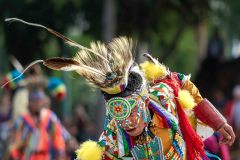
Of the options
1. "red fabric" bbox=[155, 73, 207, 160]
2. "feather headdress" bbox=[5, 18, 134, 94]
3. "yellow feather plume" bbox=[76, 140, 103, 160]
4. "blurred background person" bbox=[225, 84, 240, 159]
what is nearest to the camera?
"feather headdress" bbox=[5, 18, 134, 94]

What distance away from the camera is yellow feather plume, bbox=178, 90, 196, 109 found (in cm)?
595

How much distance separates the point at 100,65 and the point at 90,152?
0.60 m

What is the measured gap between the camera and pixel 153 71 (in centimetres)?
605

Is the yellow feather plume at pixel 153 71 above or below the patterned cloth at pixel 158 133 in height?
above

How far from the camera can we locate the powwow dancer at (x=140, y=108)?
5441 mm

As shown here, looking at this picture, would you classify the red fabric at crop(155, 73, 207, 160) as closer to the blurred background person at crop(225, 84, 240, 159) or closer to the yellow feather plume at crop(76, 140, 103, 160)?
the yellow feather plume at crop(76, 140, 103, 160)

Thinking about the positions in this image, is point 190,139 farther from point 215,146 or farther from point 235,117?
point 235,117

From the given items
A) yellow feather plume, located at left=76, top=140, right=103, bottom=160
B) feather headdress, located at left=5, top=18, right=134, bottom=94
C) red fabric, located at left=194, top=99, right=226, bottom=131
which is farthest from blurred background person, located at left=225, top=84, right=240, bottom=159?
feather headdress, located at left=5, top=18, right=134, bottom=94

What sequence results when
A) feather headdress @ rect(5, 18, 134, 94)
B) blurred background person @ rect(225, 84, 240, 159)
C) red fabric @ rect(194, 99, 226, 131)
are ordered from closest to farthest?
feather headdress @ rect(5, 18, 134, 94) < red fabric @ rect(194, 99, 226, 131) < blurred background person @ rect(225, 84, 240, 159)

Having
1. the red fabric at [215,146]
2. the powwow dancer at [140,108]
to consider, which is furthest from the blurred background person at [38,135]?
the powwow dancer at [140,108]

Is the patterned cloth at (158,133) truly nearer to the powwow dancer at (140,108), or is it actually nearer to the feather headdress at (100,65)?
the powwow dancer at (140,108)

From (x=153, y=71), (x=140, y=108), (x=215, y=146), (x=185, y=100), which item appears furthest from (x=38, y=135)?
(x=140, y=108)

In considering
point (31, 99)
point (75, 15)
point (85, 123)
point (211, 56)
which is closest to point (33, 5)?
point (75, 15)

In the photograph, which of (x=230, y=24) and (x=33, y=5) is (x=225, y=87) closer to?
(x=230, y=24)
